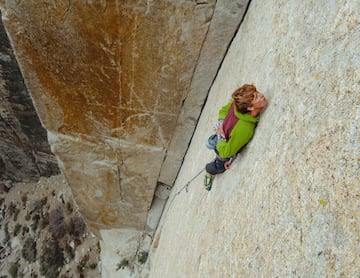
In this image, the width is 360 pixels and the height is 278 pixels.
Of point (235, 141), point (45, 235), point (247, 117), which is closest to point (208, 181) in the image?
point (235, 141)

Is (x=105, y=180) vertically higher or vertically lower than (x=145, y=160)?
lower

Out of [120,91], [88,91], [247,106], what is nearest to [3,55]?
[88,91]

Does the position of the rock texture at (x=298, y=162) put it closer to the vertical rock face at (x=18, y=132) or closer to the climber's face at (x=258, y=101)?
the climber's face at (x=258, y=101)

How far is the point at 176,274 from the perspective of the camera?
254 cm

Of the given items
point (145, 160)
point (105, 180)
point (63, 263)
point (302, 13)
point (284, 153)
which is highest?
point (302, 13)

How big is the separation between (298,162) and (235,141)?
1.71ft

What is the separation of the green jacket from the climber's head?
0.14 ft

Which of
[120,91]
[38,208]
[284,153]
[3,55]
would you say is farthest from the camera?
[38,208]

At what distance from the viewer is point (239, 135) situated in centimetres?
149

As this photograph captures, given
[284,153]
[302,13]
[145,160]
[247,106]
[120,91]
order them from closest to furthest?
[284,153], [302,13], [247,106], [120,91], [145,160]

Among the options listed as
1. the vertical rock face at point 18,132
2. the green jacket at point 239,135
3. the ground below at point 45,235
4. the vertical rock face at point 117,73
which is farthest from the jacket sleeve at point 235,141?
the ground below at point 45,235

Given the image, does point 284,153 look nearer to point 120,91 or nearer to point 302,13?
point 302,13

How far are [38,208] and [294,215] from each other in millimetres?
7881

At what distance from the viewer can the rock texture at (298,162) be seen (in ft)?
2.62
